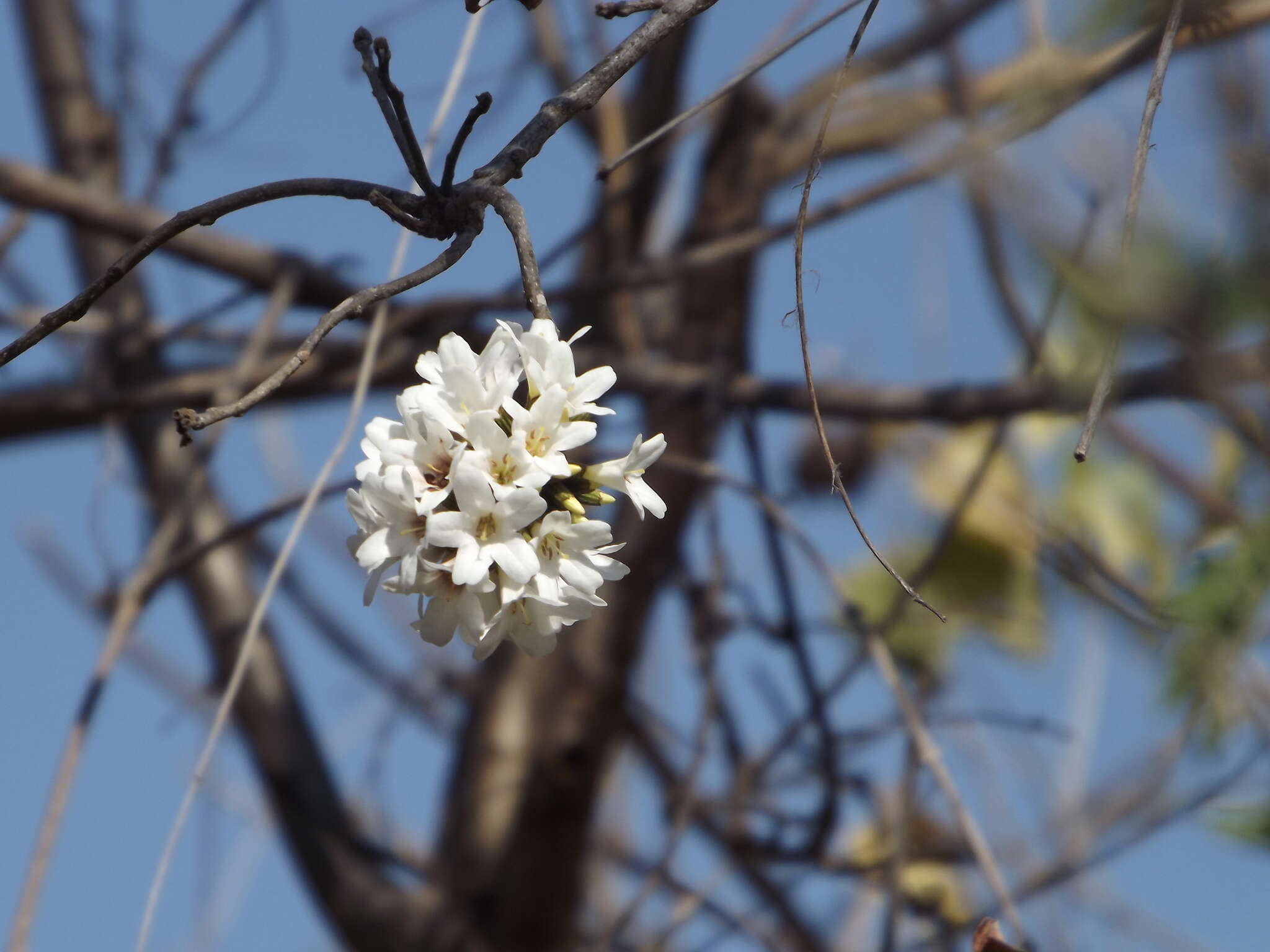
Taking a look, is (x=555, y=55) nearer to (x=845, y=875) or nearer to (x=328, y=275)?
(x=328, y=275)

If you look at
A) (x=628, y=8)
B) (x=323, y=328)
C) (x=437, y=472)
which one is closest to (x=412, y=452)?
(x=437, y=472)

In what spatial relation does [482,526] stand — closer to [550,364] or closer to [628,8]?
[550,364]

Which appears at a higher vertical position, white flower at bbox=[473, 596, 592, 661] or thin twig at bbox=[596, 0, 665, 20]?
thin twig at bbox=[596, 0, 665, 20]

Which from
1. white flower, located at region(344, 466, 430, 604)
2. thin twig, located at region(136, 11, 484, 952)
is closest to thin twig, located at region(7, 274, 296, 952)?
thin twig, located at region(136, 11, 484, 952)

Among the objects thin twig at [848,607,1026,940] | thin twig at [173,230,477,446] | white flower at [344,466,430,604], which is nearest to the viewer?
thin twig at [173,230,477,446]

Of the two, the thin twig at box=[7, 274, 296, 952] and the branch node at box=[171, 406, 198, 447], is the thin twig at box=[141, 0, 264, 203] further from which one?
the branch node at box=[171, 406, 198, 447]

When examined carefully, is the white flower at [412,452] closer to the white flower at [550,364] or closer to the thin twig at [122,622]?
the white flower at [550,364]

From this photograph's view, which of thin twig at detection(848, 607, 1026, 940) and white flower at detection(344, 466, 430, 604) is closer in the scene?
white flower at detection(344, 466, 430, 604)
